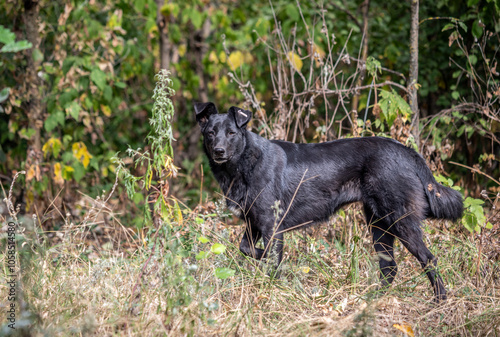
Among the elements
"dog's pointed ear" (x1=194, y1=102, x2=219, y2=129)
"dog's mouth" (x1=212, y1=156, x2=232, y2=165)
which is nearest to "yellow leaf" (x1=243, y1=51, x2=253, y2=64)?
"dog's pointed ear" (x1=194, y1=102, x2=219, y2=129)

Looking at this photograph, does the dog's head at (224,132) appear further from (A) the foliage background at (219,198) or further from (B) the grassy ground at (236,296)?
(B) the grassy ground at (236,296)

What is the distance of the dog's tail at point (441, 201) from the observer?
3.74 meters

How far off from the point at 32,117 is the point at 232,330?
4.56m

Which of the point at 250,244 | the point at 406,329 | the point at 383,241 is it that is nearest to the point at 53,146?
the point at 250,244

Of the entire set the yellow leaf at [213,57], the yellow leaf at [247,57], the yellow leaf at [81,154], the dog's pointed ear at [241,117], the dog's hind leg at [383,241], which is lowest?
the dog's hind leg at [383,241]

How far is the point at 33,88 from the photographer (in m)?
5.95

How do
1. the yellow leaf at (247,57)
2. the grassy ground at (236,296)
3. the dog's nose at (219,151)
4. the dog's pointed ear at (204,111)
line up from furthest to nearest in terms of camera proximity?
the yellow leaf at (247,57) < the dog's pointed ear at (204,111) < the dog's nose at (219,151) < the grassy ground at (236,296)

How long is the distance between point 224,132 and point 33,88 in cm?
330

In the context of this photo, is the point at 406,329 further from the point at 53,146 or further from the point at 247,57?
the point at 247,57

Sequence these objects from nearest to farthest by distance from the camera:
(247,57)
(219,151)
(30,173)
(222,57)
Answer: (219,151)
(30,173)
(222,57)
(247,57)

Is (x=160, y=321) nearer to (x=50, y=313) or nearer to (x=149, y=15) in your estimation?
(x=50, y=313)

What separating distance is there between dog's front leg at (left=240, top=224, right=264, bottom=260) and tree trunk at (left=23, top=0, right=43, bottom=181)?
121 inches

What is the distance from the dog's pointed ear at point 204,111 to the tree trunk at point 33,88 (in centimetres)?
258

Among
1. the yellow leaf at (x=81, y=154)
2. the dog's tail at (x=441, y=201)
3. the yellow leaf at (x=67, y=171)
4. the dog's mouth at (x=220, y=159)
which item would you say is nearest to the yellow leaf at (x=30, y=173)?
the yellow leaf at (x=67, y=171)
